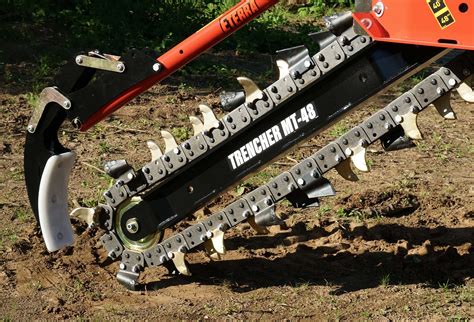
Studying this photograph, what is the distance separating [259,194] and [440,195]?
2449 mm

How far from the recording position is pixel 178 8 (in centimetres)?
1270

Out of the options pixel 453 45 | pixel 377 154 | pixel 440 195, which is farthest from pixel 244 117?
pixel 377 154

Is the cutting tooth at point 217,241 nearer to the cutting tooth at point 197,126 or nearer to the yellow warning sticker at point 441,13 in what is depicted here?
the cutting tooth at point 197,126

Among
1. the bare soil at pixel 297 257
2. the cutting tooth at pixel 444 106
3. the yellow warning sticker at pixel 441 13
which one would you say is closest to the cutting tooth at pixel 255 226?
the bare soil at pixel 297 257

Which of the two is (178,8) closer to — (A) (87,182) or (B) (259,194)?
(A) (87,182)

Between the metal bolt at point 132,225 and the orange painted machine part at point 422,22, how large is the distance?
2.04 m

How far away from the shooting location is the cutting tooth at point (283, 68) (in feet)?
20.9

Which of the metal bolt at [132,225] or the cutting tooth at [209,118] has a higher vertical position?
the cutting tooth at [209,118]

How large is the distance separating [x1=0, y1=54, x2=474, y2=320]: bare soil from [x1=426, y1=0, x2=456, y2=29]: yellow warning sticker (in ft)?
5.99

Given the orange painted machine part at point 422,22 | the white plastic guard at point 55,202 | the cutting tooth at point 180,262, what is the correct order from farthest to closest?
the cutting tooth at point 180,262 → the white plastic guard at point 55,202 → the orange painted machine part at point 422,22

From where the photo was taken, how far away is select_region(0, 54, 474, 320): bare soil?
21.5 ft

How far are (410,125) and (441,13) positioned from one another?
74 cm

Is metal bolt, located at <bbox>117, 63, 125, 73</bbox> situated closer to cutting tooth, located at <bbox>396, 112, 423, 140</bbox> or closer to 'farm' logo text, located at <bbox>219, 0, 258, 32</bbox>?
'farm' logo text, located at <bbox>219, 0, 258, 32</bbox>

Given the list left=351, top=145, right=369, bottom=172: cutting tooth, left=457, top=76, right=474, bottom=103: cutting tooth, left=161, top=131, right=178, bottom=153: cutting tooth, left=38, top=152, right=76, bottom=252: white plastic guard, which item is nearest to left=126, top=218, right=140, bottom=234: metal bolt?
left=38, top=152, right=76, bottom=252: white plastic guard
